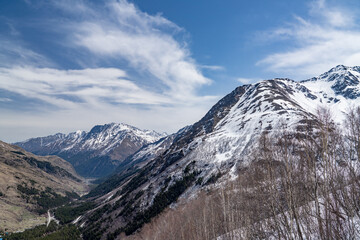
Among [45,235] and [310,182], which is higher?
[310,182]

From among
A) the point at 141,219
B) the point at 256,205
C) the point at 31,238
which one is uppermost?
the point at 256,205

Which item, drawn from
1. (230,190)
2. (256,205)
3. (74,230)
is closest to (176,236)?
(230,190)

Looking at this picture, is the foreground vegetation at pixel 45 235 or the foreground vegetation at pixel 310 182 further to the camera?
the foreground vegetation at pixel 45 235

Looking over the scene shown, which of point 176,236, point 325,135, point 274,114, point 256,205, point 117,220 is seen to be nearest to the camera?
point 325,135

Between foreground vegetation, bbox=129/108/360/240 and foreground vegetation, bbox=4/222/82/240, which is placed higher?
foreground vegetation, bbox=129/108/360/240

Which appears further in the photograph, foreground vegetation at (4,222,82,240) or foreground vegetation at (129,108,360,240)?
foreground vegetation at (4,222,82,240)

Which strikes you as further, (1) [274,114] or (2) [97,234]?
(1) [274,114]

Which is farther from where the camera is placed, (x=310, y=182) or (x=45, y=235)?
(x=45, y=235)

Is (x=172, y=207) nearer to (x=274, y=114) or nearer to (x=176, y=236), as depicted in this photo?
(x=176, y=236)

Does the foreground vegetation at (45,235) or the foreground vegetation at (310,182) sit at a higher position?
the foreground vegetation at (310,182)

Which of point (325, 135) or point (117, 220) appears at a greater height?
point (325, 135)

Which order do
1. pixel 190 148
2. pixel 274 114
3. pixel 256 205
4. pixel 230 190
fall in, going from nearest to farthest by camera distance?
pixel 256 205, pixel 230 190, pixel 274 114, pixel 190 148
